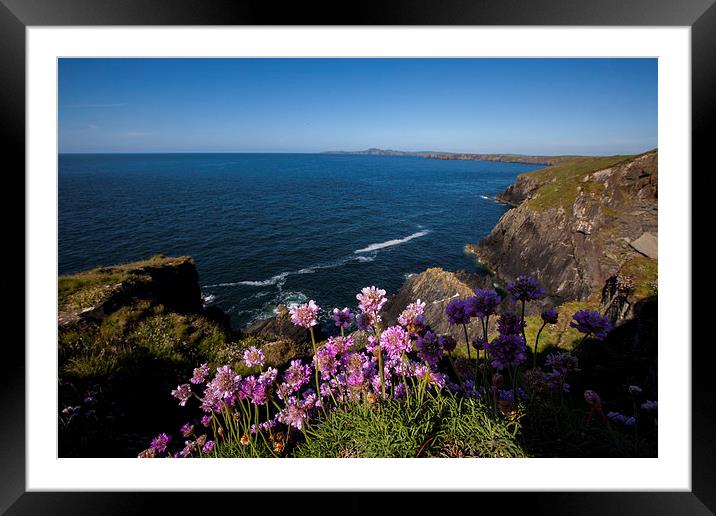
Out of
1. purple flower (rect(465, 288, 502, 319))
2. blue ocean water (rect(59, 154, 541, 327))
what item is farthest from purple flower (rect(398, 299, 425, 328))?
blue ocean water (rect(59, 154, 541, 327))

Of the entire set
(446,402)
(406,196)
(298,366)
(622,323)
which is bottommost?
(622,323)

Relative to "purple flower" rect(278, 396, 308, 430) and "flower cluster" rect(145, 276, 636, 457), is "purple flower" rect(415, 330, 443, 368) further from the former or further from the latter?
"purple flower" rect(278, 396, 308, 430)

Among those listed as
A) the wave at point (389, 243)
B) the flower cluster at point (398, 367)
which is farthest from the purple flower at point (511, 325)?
the wave at point (389, 243)

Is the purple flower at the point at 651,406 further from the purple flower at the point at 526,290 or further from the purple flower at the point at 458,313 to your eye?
Result: the purple flower at the point at 458,313

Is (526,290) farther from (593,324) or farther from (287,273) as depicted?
(287,273)
